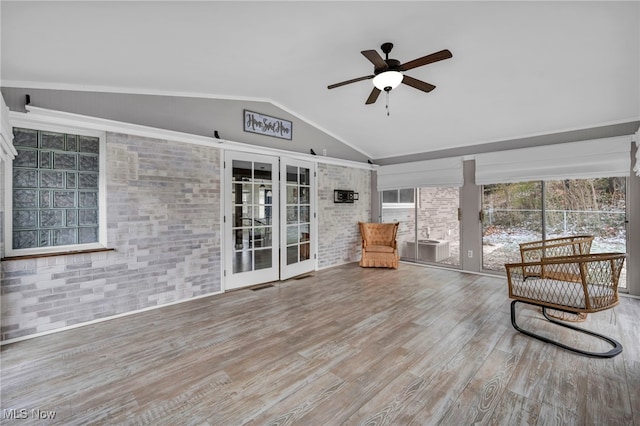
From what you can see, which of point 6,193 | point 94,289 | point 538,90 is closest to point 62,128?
point 6,193

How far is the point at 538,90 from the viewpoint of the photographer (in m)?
3.47

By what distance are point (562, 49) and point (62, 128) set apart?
522cm

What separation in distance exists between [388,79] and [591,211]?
3.96 m

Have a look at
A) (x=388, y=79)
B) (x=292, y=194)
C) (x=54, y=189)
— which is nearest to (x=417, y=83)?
(x=388, y=79)

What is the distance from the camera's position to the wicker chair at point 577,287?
2.37 m

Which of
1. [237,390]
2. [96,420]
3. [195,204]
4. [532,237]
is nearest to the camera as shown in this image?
[96,420]

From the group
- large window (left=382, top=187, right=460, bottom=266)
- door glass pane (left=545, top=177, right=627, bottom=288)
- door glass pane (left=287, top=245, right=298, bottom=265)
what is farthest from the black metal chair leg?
door glass pane (left=287, top=245, right=298, bottom=265)

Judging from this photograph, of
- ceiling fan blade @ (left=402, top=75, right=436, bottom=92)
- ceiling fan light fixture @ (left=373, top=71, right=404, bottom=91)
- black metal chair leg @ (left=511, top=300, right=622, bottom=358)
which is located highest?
ceiling fan blade @ (left=402, top=75, right=436, bottom=92)

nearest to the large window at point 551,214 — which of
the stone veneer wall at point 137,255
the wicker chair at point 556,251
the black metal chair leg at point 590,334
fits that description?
the wicker chair at point 556,251

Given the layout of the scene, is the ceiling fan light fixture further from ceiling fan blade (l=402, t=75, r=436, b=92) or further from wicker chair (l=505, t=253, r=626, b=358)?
wicker chair (l=505, t=253, r=626, b=358)

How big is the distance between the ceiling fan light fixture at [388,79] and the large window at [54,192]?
3.17m

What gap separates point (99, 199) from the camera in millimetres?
3240

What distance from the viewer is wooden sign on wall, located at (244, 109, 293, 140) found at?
14.3ft

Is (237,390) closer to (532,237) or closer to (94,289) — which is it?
(94,289)
